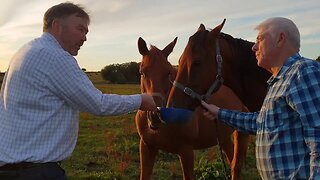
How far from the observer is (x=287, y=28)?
2.67m

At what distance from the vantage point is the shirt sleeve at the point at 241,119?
10.5 ft

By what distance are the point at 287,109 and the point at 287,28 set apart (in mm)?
516

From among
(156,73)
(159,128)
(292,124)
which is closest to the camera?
(292,124)

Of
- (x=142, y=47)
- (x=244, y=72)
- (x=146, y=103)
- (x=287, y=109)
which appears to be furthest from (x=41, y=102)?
(x=142, y=47)

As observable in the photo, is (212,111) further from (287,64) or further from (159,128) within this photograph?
(159,128)

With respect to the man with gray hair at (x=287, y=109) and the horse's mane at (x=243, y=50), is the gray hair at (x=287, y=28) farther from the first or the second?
the horse's mane at (x=243, y=50)

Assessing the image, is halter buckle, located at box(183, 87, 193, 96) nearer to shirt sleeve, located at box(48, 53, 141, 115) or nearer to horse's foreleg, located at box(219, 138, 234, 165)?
shirt sleeve, located at box(48, 53, 141, 115)

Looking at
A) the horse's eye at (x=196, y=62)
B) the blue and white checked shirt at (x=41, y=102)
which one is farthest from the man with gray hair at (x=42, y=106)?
the horse's eye at (x=196, y=62)

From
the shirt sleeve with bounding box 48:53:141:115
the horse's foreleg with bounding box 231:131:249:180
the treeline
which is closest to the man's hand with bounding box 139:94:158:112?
the shirt sleeve with bounding box 48:53:141:115

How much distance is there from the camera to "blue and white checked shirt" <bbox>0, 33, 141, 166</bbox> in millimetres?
2771

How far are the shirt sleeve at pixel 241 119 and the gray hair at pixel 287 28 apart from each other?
0.72m

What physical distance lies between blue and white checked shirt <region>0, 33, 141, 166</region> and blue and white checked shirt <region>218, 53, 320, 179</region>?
1.12m

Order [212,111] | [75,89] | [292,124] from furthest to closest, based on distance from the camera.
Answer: [212,111], [75,89], [292,124]

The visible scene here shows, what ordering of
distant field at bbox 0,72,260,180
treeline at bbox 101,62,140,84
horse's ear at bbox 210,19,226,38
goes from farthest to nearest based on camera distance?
treeline at bbox 101,62,140,84, distant field at bbox 0,72,260,180, horse's ear at bbox 210,19,226,38
